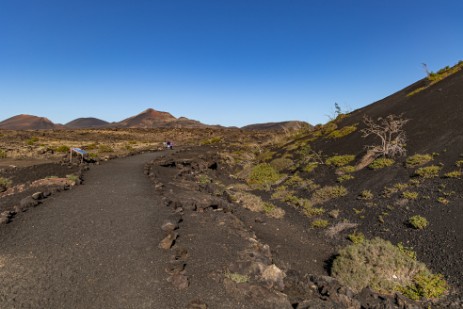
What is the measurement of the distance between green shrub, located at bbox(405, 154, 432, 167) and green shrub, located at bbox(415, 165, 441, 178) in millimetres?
1056

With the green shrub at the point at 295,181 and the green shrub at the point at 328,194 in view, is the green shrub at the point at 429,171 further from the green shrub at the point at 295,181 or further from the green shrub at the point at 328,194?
the green shrub at the point at 295,181

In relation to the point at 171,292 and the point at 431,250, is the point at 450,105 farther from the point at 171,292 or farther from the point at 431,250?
the point at 171,292

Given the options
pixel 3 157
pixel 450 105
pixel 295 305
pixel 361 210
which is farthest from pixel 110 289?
pixel 3 157

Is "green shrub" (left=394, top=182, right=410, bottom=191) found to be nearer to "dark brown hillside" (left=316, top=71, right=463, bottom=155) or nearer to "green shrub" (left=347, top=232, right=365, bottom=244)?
"dark brown hillside" (left=316, top=71, right=463, bottom=155)

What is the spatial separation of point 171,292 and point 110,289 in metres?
1.22

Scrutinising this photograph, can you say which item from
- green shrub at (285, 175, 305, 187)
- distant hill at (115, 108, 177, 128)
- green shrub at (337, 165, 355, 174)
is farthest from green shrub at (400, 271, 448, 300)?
distant hill at (115, 108, 177, 128)

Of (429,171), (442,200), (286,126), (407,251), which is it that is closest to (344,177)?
(429,171)

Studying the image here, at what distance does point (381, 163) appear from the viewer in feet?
54.6

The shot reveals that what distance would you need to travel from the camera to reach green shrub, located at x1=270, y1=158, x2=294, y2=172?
77.4 feet

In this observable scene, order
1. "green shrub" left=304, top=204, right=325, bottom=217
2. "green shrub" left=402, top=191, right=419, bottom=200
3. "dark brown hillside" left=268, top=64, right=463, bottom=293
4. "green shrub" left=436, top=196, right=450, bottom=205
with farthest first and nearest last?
"green shrub" left=304, top=204, right=325, bottom=217, "green shrub" left=402, top=191, right=419, bottom=200, "green shrub" left=436, top=196, right=450, bottom=205, "dark brown hillside" left=268, top=64, right=463, bottom=293

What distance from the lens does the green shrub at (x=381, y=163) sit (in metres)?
16.5

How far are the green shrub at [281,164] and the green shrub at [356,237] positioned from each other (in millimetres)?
11858

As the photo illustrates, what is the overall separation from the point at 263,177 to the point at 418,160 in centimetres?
961

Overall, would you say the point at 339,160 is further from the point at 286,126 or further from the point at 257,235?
the point at 286,126
